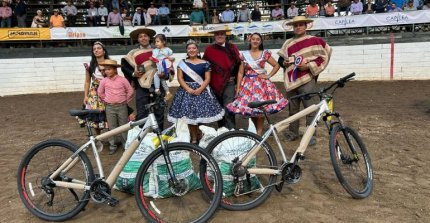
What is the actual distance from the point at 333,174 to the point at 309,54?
175 centimetres

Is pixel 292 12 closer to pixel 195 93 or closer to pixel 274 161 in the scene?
pixel 195 93

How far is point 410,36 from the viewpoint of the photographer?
13172 millimetres

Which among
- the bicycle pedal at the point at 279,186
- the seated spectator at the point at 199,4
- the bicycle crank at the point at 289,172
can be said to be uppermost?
the seated spectator at the point at 199,4

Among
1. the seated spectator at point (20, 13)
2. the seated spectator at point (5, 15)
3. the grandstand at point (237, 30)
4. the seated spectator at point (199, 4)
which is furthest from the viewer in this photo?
the seated spectator at point (199, 4)

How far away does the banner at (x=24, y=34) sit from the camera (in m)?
13.6

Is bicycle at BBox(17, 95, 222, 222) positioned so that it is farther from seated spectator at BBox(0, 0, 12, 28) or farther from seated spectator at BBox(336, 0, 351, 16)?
seated spectator at BBox(336, 0, 351, 16)

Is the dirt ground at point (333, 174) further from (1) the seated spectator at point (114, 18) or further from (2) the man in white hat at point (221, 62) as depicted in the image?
(1) the seated spectator at point (114, 18)

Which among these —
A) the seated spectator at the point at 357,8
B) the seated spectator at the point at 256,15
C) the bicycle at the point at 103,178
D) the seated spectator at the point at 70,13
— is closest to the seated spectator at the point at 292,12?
the seated spectator at the point at 256,15

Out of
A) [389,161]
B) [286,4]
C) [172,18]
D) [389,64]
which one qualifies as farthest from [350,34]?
[389,161]

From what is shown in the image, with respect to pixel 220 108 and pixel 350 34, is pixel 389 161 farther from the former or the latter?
pixel 350 34

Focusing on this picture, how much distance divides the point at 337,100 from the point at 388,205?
20.9 feet

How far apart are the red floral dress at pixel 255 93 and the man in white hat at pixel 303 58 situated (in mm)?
263

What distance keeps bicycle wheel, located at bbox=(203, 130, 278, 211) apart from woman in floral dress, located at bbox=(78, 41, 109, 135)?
7.80 feet

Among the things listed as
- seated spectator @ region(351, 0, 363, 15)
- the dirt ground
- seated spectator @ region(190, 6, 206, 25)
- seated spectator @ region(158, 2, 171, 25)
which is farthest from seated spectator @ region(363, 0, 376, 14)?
seated spectator @ region(158, 2, 171, 25)
